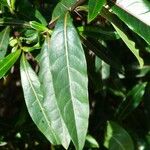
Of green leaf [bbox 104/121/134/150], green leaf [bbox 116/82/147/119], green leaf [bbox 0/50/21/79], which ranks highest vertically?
green leaf [bbox 0/50/21/79]


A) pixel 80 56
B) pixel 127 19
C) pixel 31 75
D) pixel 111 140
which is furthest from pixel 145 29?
pixel 111 140

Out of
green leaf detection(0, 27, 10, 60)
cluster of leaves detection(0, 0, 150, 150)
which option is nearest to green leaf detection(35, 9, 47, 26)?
cluster of leaves detection(0, 0, 150, 150)

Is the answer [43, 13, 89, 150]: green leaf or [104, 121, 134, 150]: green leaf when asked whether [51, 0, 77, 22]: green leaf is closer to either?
[43, 13, 89, 150]: green leaf

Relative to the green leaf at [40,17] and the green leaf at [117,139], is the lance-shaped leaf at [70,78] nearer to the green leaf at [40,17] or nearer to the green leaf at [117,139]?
the green leaf at [40,17]

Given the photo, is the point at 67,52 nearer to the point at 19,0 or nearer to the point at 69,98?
the point at 69,98

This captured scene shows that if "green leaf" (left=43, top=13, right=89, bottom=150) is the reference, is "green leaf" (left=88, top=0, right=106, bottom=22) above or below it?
above

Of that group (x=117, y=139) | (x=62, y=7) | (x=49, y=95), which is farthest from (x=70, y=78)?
(x=117, y=139)

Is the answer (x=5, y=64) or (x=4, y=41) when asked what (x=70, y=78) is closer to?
(x=5, y=64)
